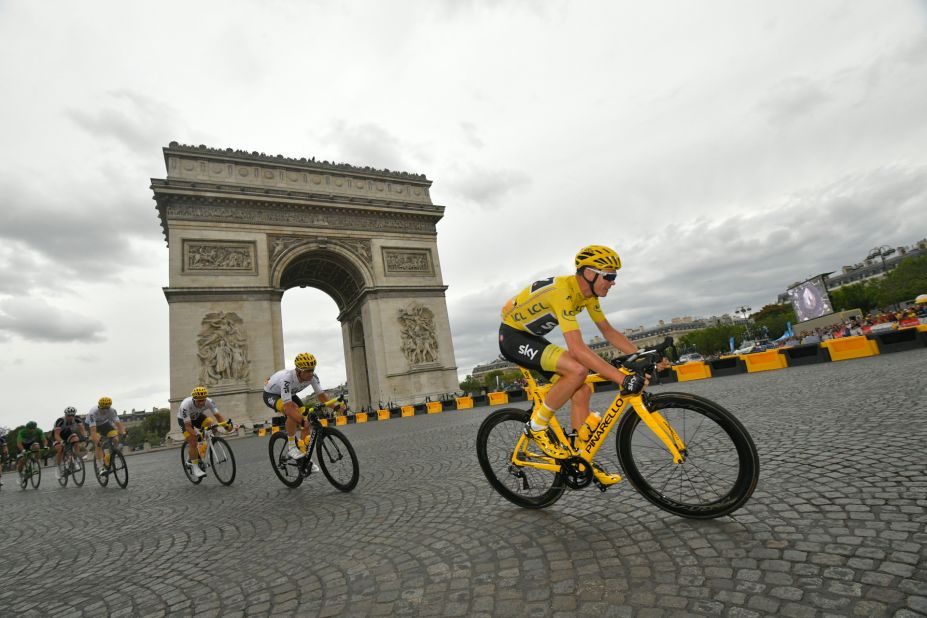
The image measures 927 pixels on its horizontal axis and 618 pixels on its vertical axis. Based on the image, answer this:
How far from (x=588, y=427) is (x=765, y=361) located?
43.9 ft

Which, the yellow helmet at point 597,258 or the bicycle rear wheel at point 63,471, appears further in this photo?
the bicycle rear wheel at point 63,471

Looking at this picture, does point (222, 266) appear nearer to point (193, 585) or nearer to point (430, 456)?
point (430, 456)

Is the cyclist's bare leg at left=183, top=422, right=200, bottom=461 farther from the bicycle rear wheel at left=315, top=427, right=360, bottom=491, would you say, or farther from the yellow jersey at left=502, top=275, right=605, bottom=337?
the yellow jersey at left=502, top=275, right=605, bottom=337

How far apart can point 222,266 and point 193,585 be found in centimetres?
2323

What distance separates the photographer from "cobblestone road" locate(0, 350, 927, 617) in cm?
182

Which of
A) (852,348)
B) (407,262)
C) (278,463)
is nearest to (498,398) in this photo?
(407,262)

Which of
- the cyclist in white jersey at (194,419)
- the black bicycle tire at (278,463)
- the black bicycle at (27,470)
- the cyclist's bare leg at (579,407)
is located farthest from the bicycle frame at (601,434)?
the black bicycle at (27,470)

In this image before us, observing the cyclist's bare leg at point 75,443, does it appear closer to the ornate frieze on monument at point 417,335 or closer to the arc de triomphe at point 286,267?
the arc de triomphe at point 286,267

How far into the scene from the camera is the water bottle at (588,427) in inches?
113

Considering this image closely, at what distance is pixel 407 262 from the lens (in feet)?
91.8

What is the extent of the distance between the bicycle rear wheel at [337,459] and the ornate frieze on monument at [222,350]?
18.9 m

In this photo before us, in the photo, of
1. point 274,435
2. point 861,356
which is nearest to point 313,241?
point 274,435

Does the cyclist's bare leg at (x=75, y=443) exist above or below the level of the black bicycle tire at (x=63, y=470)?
above

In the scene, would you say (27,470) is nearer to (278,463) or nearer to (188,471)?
(188,471)
